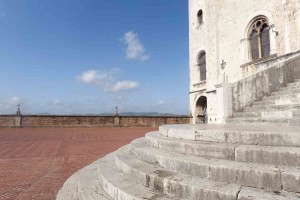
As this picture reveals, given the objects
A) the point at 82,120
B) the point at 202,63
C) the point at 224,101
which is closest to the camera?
the point at 224,101

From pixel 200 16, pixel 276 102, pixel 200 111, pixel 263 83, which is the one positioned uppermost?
pixel 200 16

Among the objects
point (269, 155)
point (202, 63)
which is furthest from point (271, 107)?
point (202, 63)

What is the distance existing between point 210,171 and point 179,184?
1.31 ft

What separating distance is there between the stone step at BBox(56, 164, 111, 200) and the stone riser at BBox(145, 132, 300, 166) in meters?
1.27

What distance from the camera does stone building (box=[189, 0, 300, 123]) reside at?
8145mm

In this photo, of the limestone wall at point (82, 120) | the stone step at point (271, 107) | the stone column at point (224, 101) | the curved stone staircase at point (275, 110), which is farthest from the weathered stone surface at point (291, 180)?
the limestone wall at point (82, 120)

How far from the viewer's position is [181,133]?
13.3 ft

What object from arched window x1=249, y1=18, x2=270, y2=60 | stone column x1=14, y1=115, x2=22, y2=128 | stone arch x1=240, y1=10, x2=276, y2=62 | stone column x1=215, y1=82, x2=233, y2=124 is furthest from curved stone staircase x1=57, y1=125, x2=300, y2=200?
stone column x1=14, y1=115, x2=22, y2=128

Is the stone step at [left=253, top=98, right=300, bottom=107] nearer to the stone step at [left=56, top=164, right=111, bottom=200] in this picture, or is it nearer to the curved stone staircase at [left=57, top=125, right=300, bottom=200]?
the curved stone staircase at [left=57, top=125, right=300, bottom=200]

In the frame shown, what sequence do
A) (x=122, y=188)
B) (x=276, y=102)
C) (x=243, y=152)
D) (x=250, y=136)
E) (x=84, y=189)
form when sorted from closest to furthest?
(x=243, y=152) → (x=122, y=188) → (x=250, y=136) → (x=84, y=189) → (x=276, y=102)

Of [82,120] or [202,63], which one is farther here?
[82,120]

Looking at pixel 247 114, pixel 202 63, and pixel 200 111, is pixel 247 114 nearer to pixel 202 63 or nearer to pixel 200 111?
pixel 202 63

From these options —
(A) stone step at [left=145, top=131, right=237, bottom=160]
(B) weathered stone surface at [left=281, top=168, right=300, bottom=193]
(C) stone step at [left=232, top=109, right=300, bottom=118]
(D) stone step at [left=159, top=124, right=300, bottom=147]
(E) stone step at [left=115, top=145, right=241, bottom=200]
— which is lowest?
(E) stone step at [left=115, top=145, right=241, bottom=200]

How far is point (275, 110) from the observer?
572 cm
